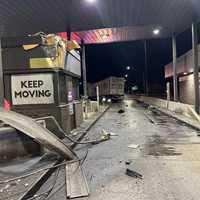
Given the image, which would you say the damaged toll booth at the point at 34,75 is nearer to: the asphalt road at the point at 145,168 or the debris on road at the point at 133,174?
the asphalt road at the point at 145,168

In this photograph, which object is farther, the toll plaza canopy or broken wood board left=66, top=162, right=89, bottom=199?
the toll plaza canopy

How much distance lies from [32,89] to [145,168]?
499 centimetres

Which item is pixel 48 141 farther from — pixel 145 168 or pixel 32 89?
pixel 32 89

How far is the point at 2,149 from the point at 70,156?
146 cm

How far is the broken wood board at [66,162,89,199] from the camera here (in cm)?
476

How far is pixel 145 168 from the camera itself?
629 cm

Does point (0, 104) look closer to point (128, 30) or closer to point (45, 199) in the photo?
point (45, 199)

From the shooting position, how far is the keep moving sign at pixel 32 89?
9.65 metres

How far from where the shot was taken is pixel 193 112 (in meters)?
15.1

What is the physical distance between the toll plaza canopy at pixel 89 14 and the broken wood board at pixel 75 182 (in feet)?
27.3

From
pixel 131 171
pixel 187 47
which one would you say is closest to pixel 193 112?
pixel 131 171

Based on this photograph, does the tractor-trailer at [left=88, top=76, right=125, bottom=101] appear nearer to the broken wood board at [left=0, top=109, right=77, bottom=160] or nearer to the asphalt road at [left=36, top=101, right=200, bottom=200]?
the asphalt road at [left=36, top=101, right=200, bottom=200]

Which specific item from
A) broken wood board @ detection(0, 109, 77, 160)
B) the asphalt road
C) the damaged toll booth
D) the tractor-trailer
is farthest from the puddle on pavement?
the tractor-trailer

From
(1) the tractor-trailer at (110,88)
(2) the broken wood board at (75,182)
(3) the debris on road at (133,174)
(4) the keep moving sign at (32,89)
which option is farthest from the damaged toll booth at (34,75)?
(1) the tractor-trailer at (110,88)
